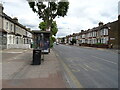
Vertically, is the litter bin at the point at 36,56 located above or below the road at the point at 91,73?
above

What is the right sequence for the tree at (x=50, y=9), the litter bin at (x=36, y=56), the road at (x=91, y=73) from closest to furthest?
the road at (x=91, y=73) → the litter bin at (x=36, y=56) → the tree at (x=50, y=9)

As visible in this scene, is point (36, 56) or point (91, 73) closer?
point (91, 73)

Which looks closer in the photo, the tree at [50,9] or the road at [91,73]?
the road at [91,73]

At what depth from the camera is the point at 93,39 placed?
223 feet

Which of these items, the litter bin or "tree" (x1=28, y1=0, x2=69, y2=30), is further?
"tree" (x1=28, y1=0, x2=69, y2=30)

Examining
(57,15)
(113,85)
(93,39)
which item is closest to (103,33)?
(93,39)

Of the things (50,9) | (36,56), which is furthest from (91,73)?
(50,9)

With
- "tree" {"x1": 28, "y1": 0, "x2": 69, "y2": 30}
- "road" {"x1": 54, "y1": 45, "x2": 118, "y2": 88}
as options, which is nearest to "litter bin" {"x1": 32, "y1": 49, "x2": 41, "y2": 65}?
"road" {"x1": 54, "y1": 45, "x2": 118, "y2": 88}

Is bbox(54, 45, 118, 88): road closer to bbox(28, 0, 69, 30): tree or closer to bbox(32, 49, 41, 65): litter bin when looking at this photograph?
bbox(32, 49, 41, 65): litter bin

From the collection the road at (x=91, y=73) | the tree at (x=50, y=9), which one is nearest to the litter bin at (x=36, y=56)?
the road at (x=91, y=73)

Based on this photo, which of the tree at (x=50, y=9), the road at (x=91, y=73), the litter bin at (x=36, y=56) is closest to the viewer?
the road at (x=91, y=73)

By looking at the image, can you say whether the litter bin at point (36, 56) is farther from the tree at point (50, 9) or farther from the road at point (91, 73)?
the tree at point (50, 9)

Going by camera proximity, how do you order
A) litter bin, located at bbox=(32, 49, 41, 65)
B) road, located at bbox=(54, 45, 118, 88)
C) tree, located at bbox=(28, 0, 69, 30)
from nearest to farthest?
1. road, located at bbox=(54, 45, 118, 88)
2. litter bin, located at bbox=(32, 49, 41, 65)
3. tree, located at bbox=(28, 0, 69, 30)

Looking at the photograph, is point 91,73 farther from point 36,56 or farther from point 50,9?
point 50,9
